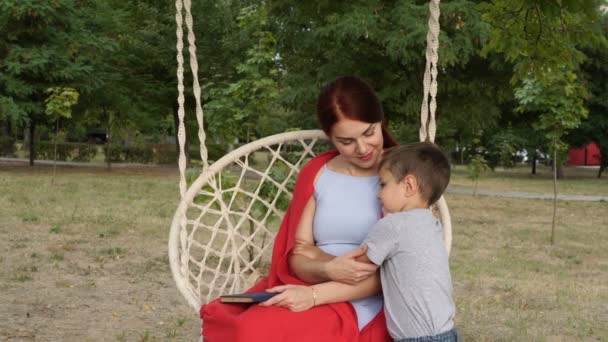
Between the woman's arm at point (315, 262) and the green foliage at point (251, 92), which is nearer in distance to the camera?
the woman's arm at point (315, 262)

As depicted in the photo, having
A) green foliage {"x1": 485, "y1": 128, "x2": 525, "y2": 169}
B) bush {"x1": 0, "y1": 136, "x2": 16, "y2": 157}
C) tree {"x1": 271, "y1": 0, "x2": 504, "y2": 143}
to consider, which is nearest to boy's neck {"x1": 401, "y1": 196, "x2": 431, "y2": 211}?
tree {"x1": 271, "y1": 0, "x2": 504, "y2": 143}

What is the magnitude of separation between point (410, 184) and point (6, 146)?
28863mm

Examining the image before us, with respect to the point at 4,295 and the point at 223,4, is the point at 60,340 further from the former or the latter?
the point at 223,4

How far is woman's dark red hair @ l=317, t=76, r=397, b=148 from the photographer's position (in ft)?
8.34

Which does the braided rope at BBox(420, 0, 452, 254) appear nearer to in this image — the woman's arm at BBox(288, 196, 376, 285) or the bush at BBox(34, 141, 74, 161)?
the woman's arm at BBox(288, 196, 376, 285)

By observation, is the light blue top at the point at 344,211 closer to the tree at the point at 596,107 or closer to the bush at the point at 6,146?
the tree at the point at 596,107

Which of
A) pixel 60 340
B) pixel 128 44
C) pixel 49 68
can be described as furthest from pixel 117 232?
pixel 128 44

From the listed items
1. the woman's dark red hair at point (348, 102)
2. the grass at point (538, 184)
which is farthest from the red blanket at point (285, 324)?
the grass at point (538, 184)

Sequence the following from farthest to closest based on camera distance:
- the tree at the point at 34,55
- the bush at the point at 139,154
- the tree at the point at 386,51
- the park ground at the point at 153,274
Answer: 1. the bush at the point at 139,154
2. the tree at the point at 34,55
3. the tree at the point at 386,51
4. the park ground at the point at 153,274

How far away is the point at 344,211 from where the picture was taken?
8.51 ft

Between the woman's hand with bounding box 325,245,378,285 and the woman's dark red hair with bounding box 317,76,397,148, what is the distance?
1.50 feet

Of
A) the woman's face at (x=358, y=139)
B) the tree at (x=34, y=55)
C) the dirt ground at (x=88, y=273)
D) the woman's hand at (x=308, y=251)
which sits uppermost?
the tree at (x=34, y=55)

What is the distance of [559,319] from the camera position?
5.02 m

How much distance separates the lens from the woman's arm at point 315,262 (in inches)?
92.2
